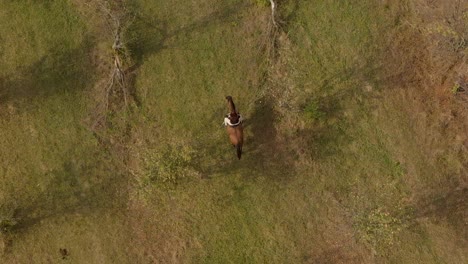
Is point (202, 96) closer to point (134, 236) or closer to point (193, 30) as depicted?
point (193, 30)

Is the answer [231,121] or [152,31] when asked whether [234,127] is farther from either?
[152,31]

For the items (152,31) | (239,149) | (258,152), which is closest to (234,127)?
(239,149)

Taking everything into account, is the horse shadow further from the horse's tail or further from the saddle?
the saddle

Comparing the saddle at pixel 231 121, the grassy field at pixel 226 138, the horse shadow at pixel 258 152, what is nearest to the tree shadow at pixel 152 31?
the grassy field at pixel 226 138

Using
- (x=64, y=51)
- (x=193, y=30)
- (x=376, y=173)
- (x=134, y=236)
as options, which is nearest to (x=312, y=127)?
(x=376, y=173)

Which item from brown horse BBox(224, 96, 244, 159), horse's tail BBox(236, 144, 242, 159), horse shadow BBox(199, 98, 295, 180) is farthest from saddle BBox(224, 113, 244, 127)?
horse shadow BBox(199, 98, 295, 180)

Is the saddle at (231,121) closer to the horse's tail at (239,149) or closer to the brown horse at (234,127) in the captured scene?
the brown horse at (234,127)

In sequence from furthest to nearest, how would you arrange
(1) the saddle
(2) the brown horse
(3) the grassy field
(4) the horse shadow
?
(4) the horse shadow, (3) the grassy field, (1) the saddle, (2) the brown horse
